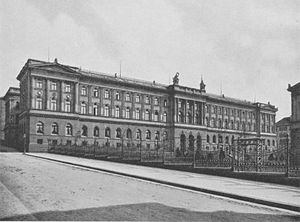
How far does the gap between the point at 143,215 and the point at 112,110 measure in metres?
60.3

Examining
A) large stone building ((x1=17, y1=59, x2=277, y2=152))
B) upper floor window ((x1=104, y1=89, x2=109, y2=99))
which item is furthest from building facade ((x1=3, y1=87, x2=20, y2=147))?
upper floor window ((x1=104, y1=89, x2=109, y2=99))

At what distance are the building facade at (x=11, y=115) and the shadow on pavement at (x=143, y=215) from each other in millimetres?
70503

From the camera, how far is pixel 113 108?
67562 mm

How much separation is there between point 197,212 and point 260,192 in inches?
163

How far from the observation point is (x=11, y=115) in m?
76.6

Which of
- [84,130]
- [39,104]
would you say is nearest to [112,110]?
[84,130]

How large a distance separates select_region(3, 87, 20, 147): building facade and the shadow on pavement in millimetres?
70503

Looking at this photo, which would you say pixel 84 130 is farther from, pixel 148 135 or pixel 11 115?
pixel 11 115

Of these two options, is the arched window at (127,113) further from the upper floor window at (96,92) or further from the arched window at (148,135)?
the upper floor window at (96,92)

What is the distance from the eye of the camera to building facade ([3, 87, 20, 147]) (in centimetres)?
7488

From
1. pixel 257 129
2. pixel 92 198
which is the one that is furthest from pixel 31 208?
pixel 257 129

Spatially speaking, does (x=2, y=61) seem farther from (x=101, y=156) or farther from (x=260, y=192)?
(x=101, y=156)

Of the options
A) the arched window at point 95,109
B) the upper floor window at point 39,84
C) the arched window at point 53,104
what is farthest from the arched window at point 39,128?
the arched window at point 95,109

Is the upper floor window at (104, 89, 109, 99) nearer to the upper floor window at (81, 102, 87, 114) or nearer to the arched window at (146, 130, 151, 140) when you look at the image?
the upper floor window at (81, 102, 87, 114)
